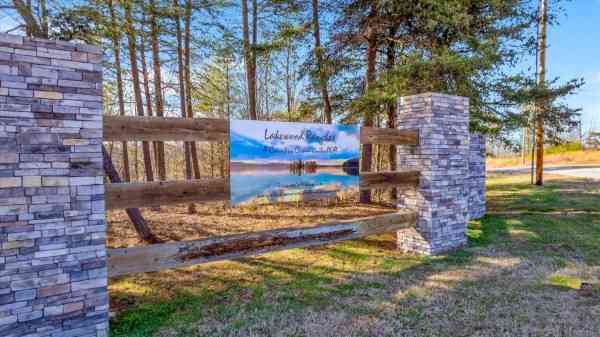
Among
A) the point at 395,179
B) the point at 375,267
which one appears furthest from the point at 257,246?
the point at 395,179

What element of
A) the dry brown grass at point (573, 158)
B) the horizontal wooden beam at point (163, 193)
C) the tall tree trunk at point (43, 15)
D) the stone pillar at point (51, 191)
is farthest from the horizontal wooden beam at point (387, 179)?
the dry brown grass at point (573, 158)

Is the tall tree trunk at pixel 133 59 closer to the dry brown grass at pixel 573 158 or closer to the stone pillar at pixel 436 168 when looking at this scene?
the stone pillar at pixel 436 168

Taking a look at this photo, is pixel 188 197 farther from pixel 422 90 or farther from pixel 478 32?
pixel 478 32

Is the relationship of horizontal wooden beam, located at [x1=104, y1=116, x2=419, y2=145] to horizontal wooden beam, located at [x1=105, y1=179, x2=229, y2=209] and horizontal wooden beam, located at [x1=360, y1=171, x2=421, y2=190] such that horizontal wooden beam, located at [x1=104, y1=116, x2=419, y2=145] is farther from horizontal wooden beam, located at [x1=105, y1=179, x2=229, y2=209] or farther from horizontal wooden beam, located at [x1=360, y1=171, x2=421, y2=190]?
horizontal wooden beam, located at [x1=360, y1=171, x2=421, y2=190]

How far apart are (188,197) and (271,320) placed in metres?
1.35

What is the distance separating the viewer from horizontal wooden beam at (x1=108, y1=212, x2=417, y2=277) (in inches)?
120

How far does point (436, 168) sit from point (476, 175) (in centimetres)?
334

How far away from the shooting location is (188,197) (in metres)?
3.32

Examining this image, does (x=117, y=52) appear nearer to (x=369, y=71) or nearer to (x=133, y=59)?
(x=133, y=59)

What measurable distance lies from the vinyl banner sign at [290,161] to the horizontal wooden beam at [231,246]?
398 millimetres

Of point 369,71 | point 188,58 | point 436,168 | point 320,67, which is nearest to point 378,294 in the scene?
point 436,168

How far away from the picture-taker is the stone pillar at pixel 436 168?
4922 mm

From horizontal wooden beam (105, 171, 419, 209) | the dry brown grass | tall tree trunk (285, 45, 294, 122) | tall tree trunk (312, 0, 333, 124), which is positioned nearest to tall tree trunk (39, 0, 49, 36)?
horizontal wooden beam (105, 171, 419, 209)

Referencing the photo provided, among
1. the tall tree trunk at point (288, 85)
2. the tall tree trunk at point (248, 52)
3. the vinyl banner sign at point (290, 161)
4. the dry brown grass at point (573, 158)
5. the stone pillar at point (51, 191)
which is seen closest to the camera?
the stone pillar at point (51, 191)
